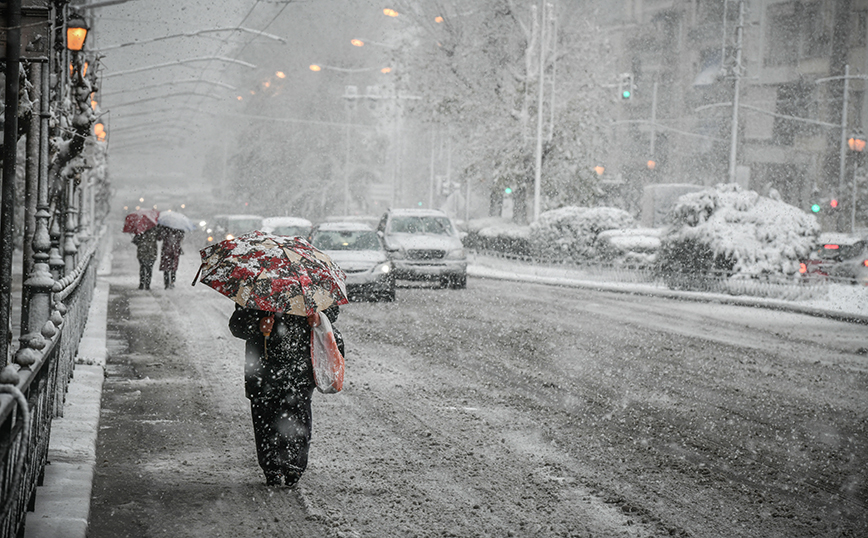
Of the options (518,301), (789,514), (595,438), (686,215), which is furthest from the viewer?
(686,215)

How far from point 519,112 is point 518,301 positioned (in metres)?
21.0

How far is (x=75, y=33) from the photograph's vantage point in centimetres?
1386

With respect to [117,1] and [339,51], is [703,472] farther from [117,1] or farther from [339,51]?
[339,51]

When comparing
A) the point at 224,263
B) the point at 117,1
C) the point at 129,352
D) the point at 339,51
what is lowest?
the point at 129,352

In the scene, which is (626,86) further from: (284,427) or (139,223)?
(284,427)

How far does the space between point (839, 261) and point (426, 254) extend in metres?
12.8

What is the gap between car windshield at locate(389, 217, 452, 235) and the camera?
24.5m

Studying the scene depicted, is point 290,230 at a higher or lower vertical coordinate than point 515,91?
lower

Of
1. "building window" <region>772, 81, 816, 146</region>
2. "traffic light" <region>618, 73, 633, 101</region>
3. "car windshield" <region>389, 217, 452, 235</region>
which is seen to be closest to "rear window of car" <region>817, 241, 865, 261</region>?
"traffic light" <region>618, 73, 633, 101</region>

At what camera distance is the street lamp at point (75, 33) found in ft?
45.1

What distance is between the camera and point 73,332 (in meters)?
9.64

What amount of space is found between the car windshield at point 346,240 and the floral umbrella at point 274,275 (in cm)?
1443

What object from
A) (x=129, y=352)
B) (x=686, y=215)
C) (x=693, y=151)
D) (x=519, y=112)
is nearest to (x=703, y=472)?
(x=129, y=352)

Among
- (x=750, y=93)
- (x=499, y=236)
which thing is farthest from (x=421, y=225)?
(x=750, y=93)
